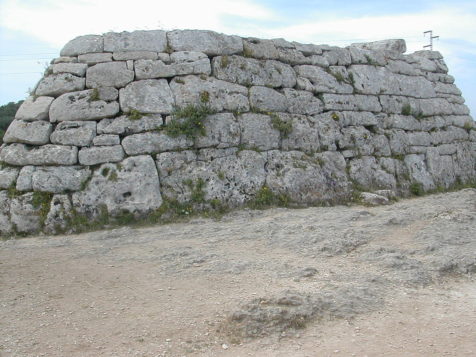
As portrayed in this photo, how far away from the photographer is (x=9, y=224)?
7.32m

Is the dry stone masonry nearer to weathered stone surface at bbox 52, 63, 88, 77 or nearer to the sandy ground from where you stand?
weathered stone surface at bbox 52, 63, 88, 77

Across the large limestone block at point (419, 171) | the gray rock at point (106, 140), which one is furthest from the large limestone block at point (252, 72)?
the large limestone block at point (419, 171)

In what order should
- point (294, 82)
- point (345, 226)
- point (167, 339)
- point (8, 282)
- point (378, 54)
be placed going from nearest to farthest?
point (167, 339), point (8, 282), point (345, 226), point (294, 82), point (378, 54)

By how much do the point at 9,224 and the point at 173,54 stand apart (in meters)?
3.91

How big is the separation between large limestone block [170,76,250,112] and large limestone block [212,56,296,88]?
18cm

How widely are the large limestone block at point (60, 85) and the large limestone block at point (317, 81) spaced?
4202mm

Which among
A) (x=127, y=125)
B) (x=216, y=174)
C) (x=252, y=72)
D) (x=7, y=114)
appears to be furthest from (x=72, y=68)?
(x=7, y=114)

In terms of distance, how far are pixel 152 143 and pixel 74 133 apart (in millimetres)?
1230

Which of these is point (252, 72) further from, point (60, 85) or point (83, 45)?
point (60, 85)

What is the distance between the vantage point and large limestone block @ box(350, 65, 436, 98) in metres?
10.8

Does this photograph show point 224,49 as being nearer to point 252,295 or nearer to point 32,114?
point 32,114

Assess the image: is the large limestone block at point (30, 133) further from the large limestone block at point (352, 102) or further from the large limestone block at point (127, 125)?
the large limestone block at point (352, 102)

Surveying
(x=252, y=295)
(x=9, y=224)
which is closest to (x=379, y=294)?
(x=252, y=295)

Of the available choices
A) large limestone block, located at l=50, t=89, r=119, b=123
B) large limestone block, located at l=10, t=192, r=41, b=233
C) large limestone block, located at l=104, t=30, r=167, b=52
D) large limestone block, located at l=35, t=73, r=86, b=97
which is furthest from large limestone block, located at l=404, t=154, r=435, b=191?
large limestone block, located at l=10, t=192, r=41, b=233
